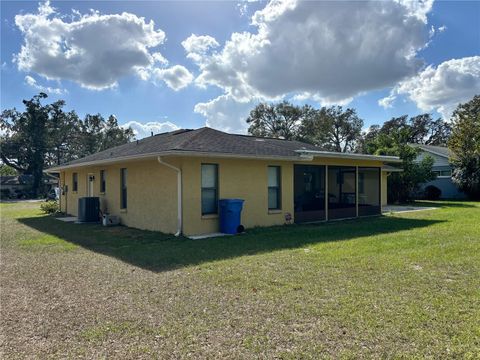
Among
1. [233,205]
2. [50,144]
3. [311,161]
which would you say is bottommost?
[233,205]

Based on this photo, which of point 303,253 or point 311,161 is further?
point 311,161

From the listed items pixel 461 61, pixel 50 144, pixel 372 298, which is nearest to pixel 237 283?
pixel 372 298

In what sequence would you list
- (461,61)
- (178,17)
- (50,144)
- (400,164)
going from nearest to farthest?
(178,17)
(400,164)
(461,61)
(50,144)

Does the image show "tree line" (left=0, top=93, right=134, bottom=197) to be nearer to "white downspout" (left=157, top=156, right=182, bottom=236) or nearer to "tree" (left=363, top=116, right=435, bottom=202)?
"tree" (left=363, top=116, right=435, bottom=202)

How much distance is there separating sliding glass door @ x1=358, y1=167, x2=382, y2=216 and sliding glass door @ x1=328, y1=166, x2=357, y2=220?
546 mm

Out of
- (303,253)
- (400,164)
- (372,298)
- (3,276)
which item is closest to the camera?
(372,298)

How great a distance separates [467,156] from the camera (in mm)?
25000

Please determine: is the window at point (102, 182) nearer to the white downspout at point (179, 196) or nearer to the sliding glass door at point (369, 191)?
the white downspout at point (179, 196)

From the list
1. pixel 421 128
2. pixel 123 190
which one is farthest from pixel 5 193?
pixel 421 128

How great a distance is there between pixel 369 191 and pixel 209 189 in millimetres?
9275

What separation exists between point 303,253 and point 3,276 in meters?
5.52

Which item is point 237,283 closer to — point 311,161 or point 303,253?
point 303,253

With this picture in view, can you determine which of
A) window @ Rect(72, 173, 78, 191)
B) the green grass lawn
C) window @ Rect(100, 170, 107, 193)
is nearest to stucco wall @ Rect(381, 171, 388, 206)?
the green grass lawn

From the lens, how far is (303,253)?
7480mm
